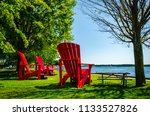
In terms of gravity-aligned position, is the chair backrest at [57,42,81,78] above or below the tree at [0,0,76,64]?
below

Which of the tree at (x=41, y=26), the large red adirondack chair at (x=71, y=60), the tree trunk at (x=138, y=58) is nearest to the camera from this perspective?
the large red adirondack chair at (x=71, y=60)

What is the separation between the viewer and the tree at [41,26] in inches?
910

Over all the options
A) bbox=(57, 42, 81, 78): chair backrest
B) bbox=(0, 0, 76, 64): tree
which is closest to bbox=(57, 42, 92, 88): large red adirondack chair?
bbox=(57, 42, 81, 78): chair backrest

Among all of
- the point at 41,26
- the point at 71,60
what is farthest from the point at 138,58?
the point at 41,26

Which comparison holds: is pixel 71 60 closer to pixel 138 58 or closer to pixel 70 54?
pixel 70 54

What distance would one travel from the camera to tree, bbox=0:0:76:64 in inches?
910

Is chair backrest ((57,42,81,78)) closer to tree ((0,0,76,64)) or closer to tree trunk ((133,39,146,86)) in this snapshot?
tree trunk ((133,39,146,86))

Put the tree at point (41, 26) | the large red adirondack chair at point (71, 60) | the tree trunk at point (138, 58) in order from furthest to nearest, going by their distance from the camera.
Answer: the tree at point (41, 26), the tree trunk at point (138, 58), the large red adirondack chair at point (71, 60)

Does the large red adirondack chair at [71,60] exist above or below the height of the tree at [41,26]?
below

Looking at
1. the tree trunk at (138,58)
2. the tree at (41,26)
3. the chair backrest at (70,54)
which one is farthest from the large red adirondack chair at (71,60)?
the tree at (41,26)

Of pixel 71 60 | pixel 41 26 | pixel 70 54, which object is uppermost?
pixel 41 26

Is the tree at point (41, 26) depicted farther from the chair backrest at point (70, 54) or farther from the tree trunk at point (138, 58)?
the tree trunk at point (138, 58)

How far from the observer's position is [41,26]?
23.2 m

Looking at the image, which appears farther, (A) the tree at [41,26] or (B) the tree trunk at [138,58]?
(A) the tree at [41,26]
